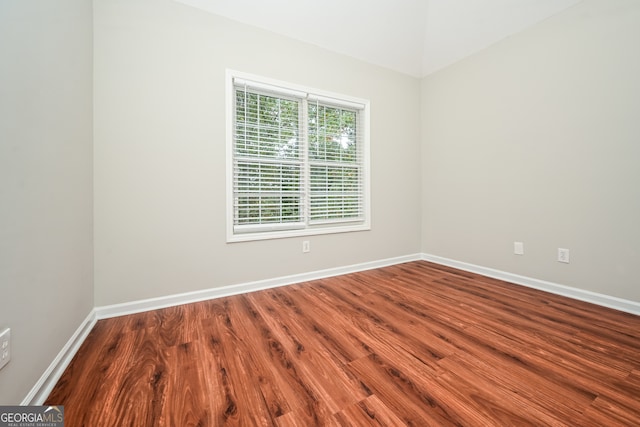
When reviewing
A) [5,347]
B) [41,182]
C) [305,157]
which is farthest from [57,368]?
[305,157]

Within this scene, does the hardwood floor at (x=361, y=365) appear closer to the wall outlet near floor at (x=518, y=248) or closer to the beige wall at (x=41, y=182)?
the beige wall at (x=41, y=182)

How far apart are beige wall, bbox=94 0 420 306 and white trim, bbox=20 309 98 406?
1.12 ft

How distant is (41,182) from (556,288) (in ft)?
13.2

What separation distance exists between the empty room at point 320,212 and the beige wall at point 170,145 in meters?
0.02

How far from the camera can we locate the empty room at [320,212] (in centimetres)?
112

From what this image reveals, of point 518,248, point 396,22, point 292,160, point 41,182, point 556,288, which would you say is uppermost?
point 396,22

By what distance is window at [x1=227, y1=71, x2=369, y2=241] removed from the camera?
2521 millimetres

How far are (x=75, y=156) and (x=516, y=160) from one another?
394 cm

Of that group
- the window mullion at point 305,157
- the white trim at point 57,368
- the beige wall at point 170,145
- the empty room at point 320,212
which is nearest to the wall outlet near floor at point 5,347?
the empty room at point 320,212

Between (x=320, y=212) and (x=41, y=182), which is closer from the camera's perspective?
(x=41, y=182)

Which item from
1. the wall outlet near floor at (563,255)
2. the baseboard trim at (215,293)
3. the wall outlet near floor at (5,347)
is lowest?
the baseboard trim at (215,293)

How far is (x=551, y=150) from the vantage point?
2.44 m

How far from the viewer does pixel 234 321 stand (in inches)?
75.0

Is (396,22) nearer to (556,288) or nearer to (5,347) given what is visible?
(556,288)
